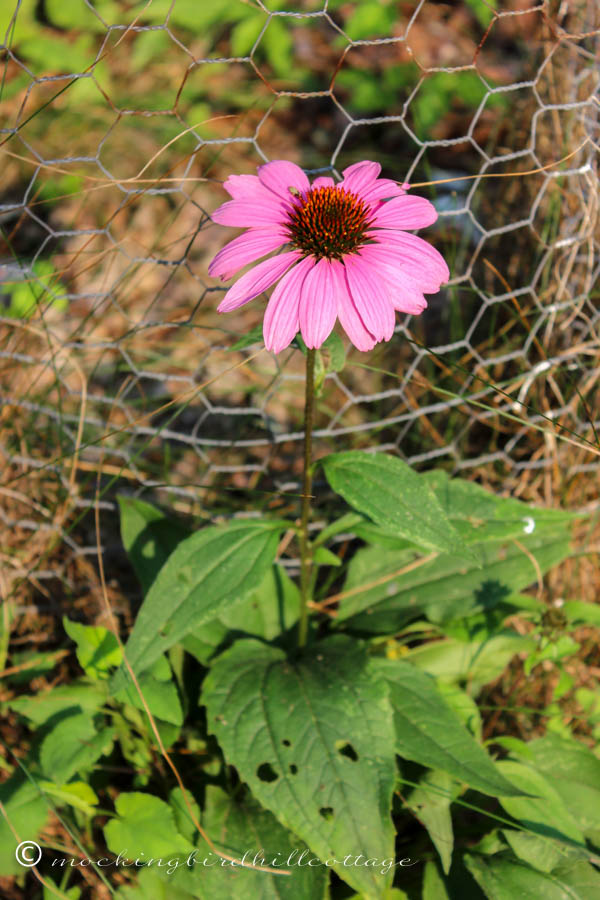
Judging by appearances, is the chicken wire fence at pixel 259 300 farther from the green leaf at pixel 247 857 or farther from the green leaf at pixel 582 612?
the green leaf at pixel 247 857

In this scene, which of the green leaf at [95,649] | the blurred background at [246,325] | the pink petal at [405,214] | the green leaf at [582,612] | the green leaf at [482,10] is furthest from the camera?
the green leaf at [482,10]

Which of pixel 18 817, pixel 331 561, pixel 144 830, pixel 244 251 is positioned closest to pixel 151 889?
pixel 144 830

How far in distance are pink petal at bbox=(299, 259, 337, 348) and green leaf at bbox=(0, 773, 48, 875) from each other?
79 cm

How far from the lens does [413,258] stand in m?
1.00

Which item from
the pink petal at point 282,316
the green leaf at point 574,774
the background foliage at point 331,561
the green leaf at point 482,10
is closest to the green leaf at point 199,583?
the background foliage at point 331,561

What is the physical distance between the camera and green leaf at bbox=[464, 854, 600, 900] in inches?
44.1

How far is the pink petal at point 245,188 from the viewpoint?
41.7 inches

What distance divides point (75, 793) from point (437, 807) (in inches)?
21.6

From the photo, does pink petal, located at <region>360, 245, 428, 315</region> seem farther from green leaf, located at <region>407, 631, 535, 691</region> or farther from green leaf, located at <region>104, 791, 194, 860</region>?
green leaf, located at <region>104, 791, 194, 860</region>

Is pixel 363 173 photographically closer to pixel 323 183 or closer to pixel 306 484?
pixel 323 183

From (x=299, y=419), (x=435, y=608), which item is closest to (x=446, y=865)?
(x=435, y=608)

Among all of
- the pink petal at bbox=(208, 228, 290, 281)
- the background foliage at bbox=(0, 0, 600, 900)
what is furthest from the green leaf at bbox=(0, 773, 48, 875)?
the pink petal at bbox=(208, 228, 290, 281)

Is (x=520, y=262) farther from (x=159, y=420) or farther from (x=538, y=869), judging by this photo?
(x=538, y=869)

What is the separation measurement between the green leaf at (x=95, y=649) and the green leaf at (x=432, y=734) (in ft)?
1.37
